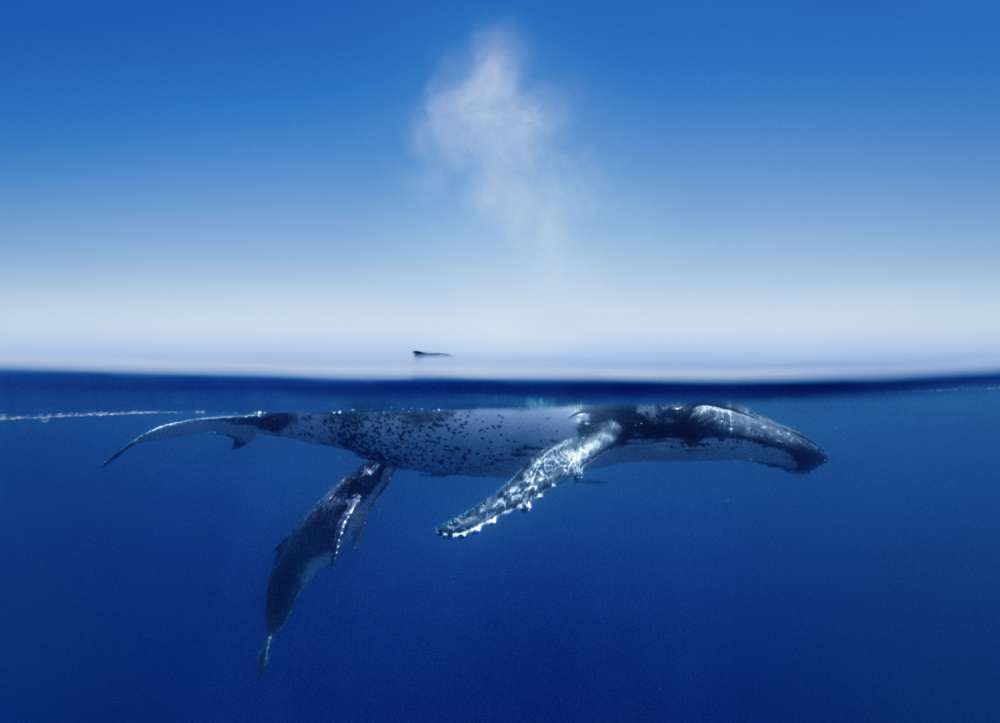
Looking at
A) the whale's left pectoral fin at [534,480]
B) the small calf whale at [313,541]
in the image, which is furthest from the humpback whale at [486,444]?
the whale's left pectoral fin at [534,480]

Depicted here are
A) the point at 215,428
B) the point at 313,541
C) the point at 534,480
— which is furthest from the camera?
the point at 215,428

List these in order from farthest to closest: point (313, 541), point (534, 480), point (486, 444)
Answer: point (313, 541) < point (486, 444) < point (534, 480)

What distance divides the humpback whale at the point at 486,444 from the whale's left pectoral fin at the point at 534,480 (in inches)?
16.4

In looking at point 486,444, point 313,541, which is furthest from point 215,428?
point 486,444

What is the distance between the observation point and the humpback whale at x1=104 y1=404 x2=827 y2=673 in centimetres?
809

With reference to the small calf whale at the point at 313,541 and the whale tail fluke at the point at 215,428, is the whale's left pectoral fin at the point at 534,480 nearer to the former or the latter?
the small calf whale at the point at 313,541

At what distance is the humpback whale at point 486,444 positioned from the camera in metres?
8.09

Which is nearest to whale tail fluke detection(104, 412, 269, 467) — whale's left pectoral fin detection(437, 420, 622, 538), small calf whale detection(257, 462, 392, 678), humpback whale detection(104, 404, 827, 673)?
humpback whale detection(104, 404, 827, 673)

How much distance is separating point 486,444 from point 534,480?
208 centimetres

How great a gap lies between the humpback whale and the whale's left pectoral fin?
417 mm

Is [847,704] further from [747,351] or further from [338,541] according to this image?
[338,541]

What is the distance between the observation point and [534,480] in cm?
605

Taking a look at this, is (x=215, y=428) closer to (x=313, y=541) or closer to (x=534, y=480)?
(x=313, y=541)

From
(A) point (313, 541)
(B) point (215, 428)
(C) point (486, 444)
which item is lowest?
(A) point (313, 541)
